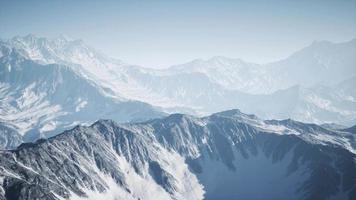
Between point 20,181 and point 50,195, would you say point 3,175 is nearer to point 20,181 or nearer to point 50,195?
point 20,181

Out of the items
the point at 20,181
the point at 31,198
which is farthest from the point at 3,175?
the point at 31,198

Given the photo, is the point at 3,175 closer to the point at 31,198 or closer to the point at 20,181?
the point at 20,181

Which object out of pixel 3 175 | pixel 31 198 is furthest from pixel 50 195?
pixel 3 175

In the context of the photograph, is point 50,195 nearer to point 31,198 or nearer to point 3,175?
point 31,198
